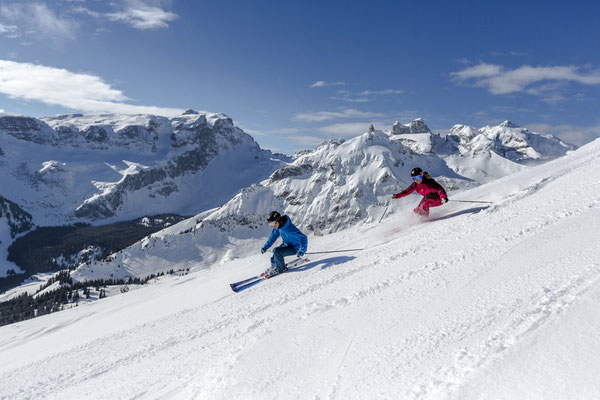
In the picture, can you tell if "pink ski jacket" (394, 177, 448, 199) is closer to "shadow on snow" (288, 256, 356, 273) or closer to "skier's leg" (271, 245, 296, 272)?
"shadow on snow" (288, 256, 356, 273)

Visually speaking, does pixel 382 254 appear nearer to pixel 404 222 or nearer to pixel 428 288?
pixel 428 288

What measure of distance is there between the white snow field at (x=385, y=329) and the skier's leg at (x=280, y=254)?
790 mm

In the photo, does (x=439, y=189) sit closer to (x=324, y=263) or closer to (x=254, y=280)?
(x=324, y=263)

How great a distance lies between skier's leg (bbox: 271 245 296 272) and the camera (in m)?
11.8

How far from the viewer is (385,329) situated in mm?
5898

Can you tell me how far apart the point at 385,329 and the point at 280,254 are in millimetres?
6545

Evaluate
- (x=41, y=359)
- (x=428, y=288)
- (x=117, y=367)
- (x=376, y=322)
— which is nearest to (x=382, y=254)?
(x=428, y=288)

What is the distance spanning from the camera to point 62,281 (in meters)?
159

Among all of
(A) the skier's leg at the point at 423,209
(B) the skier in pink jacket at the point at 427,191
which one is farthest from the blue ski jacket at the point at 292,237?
(A) the skier's leg at the point at 423,209

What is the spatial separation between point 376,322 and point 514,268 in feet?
10.6

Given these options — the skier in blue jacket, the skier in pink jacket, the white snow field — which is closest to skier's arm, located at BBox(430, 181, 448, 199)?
the skier in pink jacket

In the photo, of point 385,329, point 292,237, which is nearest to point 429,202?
A: point 292,237

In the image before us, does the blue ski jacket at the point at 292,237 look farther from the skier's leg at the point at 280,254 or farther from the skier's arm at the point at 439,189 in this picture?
the skier's arm at the point at 439,189

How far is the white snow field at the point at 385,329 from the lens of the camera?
435 centimetres
